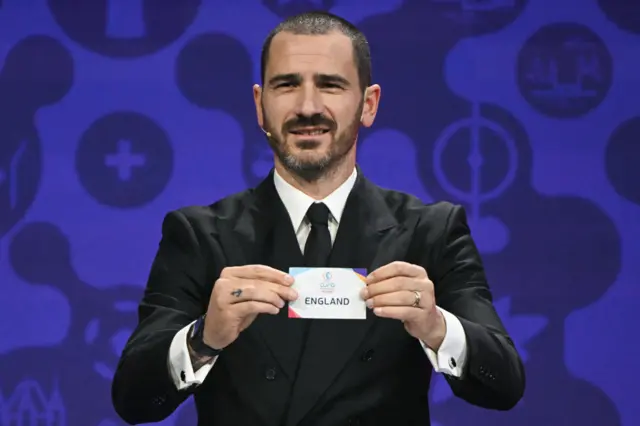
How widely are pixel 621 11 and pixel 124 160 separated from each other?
2.05 meters

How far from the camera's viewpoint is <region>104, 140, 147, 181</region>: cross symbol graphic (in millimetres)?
3375

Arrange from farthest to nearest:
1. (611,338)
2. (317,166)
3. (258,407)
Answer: (611,338) → (317,166) → (258,407)

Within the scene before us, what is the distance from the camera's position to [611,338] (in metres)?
3.32

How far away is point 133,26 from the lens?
11.2 ft

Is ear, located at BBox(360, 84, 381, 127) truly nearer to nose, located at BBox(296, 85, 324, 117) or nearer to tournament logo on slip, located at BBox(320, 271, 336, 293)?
nose, located at BBox(296, 85, 324, 117)

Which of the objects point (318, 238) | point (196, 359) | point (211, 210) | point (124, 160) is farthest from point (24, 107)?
point (196, 359)

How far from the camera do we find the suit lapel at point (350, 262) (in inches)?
75.1

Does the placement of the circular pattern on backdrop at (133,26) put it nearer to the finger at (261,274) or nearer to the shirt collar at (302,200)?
the shirt collar at (302,200)

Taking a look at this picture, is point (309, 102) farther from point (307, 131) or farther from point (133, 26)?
point (133, 26)

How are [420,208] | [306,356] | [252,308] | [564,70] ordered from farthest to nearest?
[564,70], [420,208], [306,356], [252,308]

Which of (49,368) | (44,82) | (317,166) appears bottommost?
(49,368)

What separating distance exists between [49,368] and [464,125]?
6.14ft

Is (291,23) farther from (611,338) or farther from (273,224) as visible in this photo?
(611,338)

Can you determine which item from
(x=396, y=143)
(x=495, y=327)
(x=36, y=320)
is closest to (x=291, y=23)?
(x=495, y=327)
